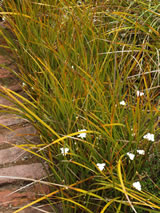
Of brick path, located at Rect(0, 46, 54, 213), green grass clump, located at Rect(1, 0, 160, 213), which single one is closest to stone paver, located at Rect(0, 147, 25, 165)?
brick path, located at Rect(0, 46, 54, 213)

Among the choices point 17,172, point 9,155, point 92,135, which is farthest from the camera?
point 9,155

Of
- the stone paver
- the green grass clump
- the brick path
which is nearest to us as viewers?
the green grass clump

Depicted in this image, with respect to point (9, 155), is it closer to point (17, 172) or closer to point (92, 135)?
point (17, 172)

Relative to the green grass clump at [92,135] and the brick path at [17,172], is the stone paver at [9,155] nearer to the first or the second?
the brick path at [17,172]

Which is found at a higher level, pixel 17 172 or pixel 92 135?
pixel 92 135

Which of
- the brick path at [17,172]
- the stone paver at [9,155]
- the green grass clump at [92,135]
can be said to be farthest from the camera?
the stone paver at [9,155]

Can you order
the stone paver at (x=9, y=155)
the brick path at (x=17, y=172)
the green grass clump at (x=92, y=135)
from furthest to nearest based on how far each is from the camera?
the stone paver at (x=9, y=155), the brick path at (x=17, y=172), the green grass clump at (x=92, y=135)

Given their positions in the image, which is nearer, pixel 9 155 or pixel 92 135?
pixel 92 135

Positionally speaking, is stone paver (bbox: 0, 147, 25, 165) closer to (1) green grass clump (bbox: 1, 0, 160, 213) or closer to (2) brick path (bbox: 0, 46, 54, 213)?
(2) brick path (bbox: 0, 46, 54, 213)

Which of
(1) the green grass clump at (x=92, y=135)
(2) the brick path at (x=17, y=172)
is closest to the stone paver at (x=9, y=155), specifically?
(2) the brick path at (x=17, y=172)

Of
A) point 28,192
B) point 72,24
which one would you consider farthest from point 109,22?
point 28,192

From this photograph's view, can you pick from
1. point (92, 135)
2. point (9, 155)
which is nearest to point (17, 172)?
point (9, 155)

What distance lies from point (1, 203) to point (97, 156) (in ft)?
1.75

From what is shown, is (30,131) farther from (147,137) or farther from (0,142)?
(147,137)
